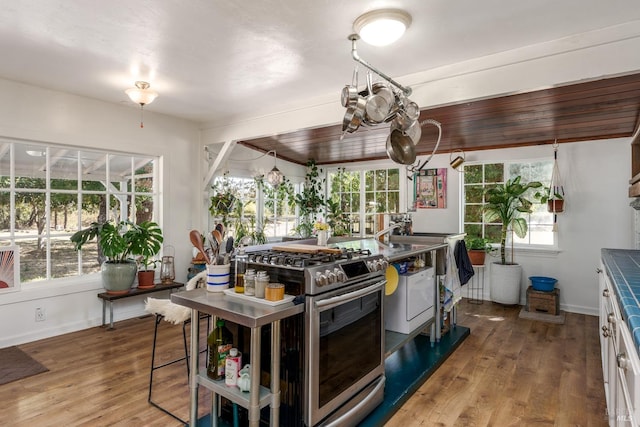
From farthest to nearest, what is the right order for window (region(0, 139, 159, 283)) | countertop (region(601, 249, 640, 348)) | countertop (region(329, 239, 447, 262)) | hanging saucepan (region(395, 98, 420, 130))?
window (region(0, 139, 159, 283)) < hanging saucepan (region(395, 98, 420, 130)) < countertop (region(329, 239, 447, 262)) < countertop (region(601, 249, 640, 348))

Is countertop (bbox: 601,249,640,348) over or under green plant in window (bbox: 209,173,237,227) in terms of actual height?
under

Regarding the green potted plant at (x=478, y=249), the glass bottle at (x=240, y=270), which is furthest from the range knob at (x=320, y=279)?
the green potted plant at (x=478, y=249)

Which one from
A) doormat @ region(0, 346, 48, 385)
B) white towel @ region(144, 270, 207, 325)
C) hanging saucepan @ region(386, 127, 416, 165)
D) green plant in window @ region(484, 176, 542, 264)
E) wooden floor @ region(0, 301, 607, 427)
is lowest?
wooden floor @ region(0, 301, 607, 427)

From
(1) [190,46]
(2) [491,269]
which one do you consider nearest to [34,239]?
(1) [190,46]

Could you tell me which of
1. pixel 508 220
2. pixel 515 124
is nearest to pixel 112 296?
pixel 515 124

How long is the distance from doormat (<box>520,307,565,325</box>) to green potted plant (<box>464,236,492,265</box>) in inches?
31.5

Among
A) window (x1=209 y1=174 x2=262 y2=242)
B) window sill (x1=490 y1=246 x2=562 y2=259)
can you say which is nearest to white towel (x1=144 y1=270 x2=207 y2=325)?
window (x1=209 y1=174 x2=262 y2=242)

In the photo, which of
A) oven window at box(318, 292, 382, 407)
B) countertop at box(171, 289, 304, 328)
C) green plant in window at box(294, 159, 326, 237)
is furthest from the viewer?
green plant in window at box(294, 159, 326, 237)

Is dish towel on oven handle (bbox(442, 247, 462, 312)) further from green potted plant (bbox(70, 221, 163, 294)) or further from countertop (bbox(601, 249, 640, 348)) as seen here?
green potted plant (bbox(70, 221, 163, 294))

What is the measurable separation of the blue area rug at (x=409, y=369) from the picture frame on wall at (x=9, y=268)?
8.28ft

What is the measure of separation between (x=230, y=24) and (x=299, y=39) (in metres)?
0.46

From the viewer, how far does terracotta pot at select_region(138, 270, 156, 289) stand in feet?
13.2

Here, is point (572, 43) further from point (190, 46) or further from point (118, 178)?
point (118, 178)

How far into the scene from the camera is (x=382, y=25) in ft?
7.01
